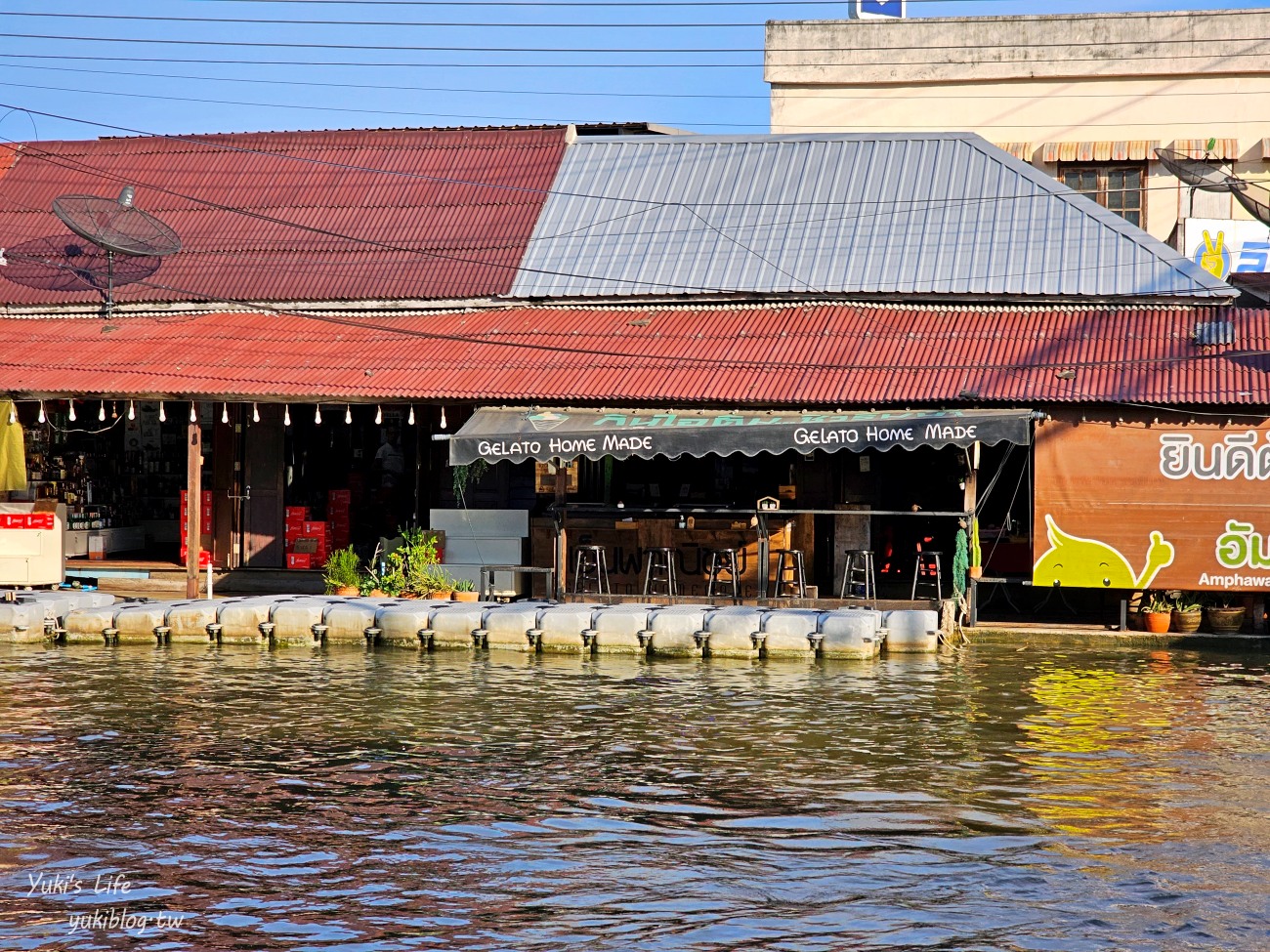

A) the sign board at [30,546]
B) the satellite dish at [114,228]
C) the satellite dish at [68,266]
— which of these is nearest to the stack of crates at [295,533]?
the sign board at [30,546]

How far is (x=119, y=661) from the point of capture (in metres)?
19.7

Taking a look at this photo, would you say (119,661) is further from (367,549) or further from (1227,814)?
Result: (1227,814)

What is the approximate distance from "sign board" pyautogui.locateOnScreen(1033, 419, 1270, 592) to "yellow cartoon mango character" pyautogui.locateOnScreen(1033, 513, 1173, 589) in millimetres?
14

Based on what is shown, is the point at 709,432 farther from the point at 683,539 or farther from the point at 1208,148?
the point at 1208,148

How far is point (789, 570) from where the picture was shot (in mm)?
23172

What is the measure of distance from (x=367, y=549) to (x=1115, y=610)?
12734 millimetres

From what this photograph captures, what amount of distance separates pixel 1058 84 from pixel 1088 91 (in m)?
0.71

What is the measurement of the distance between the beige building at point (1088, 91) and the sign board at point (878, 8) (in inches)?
61.8

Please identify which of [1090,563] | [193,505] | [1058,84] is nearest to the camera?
[1090,563]

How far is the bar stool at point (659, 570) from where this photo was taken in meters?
23.0

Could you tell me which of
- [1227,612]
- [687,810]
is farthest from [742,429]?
[687,810]

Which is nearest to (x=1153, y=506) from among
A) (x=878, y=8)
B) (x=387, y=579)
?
(x=387, y=579)

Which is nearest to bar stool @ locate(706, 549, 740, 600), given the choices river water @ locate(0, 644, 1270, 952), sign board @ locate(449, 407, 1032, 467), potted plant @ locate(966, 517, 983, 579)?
sign board @ locate(449, 407, 1032, 467)

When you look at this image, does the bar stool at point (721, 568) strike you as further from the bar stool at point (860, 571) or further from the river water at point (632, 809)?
the river water at point (632, 809)
